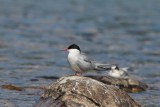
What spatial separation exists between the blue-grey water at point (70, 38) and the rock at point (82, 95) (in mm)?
1149

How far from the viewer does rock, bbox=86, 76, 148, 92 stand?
488 inches

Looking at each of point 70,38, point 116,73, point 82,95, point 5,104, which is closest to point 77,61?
point 5,104

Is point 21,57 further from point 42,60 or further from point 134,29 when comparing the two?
point 134,29

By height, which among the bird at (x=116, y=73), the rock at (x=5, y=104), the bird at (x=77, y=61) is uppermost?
the bird at (x=77, y=61)

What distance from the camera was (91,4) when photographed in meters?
33.4

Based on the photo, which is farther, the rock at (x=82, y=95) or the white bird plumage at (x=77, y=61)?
the white bird plumage at (x=77, y=61)

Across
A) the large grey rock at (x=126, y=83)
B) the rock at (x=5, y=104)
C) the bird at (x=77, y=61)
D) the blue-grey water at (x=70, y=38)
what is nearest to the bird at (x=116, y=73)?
the large grey rock at (x=126, y=83)

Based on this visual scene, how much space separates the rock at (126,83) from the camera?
40.7 ft

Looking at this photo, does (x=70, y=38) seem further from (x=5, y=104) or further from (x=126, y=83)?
(x=5, y=104)

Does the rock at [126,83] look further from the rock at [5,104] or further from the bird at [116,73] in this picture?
the rock at [5,104]

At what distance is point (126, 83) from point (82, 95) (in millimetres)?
3697

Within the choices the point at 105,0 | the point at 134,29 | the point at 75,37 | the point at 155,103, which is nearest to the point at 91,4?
the point at 105,0

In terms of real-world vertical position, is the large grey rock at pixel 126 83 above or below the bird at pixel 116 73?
below

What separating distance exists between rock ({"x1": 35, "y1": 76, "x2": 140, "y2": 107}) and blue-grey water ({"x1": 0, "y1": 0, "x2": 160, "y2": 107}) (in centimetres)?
115
